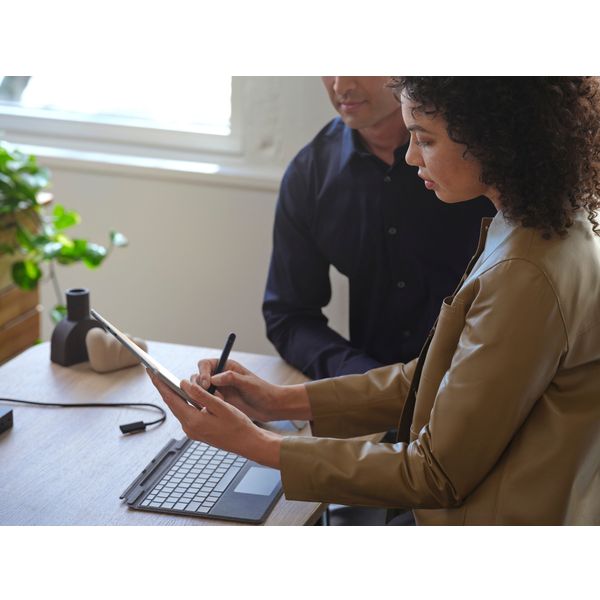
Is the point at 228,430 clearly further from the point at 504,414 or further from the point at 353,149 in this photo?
the point at 353,149

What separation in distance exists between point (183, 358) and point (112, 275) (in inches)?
50.3

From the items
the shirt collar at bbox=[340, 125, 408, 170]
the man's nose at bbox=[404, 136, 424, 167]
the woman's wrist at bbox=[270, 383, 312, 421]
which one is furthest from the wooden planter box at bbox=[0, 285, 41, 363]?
the man's nose at bbox=[404, 136, 424, 167]

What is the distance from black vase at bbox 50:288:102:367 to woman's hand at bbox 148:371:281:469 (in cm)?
58

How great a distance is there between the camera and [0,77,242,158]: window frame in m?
3.06

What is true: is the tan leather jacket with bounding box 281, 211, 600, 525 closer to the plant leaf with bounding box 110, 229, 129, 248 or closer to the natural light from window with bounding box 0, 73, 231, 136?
the plant leaf with bounding box 110, 229, 129, 248

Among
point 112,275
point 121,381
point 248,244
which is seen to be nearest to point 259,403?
point 121,381

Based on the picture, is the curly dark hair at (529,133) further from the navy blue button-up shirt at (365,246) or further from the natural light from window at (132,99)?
the natural light from window at (132,99)

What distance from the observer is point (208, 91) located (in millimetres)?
3139

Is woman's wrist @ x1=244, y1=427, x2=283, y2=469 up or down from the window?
down

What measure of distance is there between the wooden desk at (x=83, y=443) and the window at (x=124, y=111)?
1.23 m

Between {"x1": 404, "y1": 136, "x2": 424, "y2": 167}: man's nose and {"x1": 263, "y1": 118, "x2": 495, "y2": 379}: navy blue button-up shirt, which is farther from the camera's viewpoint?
{"x1": 263, "y1": 118, "x2": 495, "y2": 379}: navy blue button-up shirt

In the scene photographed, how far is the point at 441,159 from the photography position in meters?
1.34

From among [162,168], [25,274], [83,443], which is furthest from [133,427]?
[162,168]

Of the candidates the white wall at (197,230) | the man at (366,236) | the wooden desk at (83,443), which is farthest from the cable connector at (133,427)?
the white wall at (197,230)
